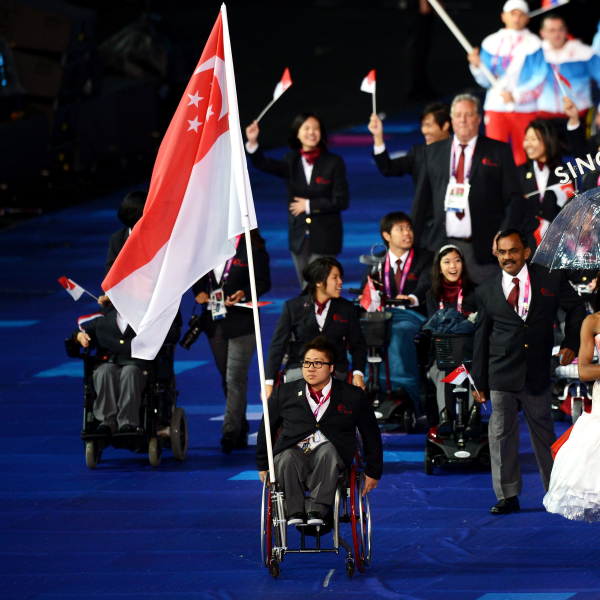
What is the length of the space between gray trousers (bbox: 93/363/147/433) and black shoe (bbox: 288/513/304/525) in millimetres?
2214

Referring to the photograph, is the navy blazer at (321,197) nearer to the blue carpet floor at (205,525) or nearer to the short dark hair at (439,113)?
the short dark hair at (439,113)

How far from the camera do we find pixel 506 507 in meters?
7.97

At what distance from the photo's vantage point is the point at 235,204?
7.20 m

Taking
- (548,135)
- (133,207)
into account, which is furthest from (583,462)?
(548,135)

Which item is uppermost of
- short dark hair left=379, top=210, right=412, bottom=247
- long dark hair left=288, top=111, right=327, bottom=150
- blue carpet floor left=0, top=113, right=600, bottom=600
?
long dark hair left=288, top=111, right=327, bottom=150

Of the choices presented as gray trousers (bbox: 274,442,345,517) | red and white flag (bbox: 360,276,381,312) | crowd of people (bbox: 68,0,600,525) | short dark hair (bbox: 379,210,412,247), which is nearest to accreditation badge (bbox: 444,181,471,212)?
crowd of people (bbox: 68,0,600,525)

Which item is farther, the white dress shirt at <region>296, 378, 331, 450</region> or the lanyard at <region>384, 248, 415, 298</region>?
the lanyard at <region>384, 248, 415, 298</region>

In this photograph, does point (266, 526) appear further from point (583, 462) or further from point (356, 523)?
point (583, 462)

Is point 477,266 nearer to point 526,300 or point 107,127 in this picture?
point 526,300

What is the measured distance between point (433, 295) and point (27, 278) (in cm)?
721

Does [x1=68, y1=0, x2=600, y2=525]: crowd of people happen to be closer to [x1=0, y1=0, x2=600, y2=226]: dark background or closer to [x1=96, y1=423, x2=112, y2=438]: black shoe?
[x1=96, y1=423, x2=112, y2=438]: black shoe

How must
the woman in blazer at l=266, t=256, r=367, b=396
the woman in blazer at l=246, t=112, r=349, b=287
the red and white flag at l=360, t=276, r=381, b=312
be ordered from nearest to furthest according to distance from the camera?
the woman in blazer at l=266, t=256, r=367, b=396, the red and white flag at l=360, t=276, r=381, b=312, the woman in blazer at l=246, t=112, r=349, b=287

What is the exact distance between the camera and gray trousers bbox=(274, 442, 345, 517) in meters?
7.00

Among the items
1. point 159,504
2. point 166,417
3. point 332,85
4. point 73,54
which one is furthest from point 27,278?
point 332,85
